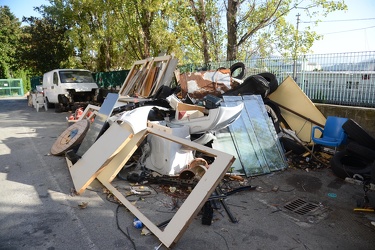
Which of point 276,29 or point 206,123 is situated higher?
point 276,29

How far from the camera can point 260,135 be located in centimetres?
536

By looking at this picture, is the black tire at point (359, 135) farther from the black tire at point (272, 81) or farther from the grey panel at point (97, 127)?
the grey panel at point (97, 127)

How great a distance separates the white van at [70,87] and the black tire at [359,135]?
429 inches

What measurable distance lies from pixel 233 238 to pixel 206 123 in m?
2.11

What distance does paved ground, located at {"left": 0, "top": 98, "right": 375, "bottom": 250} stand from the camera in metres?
2.82

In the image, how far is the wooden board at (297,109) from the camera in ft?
20.3

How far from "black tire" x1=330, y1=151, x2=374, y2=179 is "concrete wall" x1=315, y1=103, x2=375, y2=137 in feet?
4.48

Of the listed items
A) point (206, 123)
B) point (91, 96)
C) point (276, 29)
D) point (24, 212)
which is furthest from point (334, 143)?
point (91, 96)

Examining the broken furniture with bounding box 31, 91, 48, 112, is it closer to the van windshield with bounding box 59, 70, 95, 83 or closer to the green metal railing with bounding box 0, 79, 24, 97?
the van windshield with bounding box 59, 70, 95, 83

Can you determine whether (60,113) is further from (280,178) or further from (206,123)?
(280,178)

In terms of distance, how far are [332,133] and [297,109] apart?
3.75 ft

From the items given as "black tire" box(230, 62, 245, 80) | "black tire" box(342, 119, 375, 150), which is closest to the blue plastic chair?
"black tire" box(342, 119, 375, 150)

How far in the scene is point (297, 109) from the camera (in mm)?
6406

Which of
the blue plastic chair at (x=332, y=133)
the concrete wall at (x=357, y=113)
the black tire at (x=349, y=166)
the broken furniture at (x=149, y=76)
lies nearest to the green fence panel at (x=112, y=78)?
the broken furniture at (x=149, y=76)
